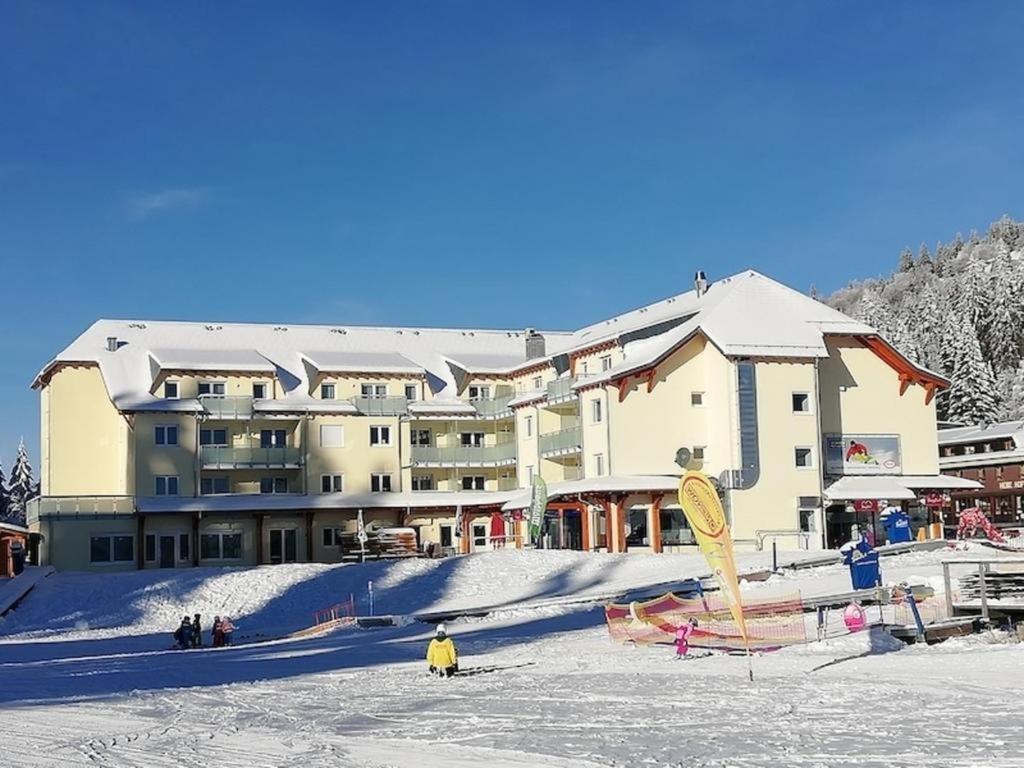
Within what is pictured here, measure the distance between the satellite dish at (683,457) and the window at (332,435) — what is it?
17969 millimetres

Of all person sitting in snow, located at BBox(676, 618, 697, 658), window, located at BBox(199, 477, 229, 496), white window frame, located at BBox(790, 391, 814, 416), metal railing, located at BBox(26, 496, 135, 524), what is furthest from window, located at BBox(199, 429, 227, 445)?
person sitting in snow, located at BBox(676, 618, 697, 658)

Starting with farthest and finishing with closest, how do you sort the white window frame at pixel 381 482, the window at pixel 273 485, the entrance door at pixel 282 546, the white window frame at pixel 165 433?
the white window frame at pixel 381 482
the window at pixel 273 485
the entrance door at pixel 282 546
the white window frame at pixel 165 433

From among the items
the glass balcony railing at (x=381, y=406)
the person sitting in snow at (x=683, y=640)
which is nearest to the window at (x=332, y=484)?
the glass balcony railing at (x=381, y=406)

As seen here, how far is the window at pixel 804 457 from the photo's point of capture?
54.5m

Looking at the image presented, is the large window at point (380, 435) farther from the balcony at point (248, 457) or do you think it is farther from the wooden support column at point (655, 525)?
the wooden support column at point (655, 525)

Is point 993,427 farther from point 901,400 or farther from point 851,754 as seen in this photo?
point 851,754

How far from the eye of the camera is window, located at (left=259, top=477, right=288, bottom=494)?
63406 millimetres

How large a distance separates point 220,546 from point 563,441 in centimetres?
1600

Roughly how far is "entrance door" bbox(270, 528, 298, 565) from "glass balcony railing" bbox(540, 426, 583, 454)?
12158 mm

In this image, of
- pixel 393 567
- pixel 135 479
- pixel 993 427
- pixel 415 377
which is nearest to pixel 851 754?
pixel 393 567

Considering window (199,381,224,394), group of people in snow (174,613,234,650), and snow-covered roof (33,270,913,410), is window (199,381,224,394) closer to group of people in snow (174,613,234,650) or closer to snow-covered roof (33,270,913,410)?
snow-covered roof (33,270,913,410)

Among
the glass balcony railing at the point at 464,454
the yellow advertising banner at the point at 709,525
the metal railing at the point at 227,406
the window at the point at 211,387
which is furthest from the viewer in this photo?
the glass balcony railing at the point at 464,454

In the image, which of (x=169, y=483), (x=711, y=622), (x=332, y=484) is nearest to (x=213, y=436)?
(x=169, y=483)

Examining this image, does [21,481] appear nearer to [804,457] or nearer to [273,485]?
[273,485]
